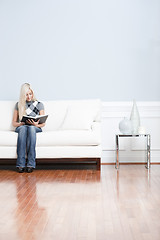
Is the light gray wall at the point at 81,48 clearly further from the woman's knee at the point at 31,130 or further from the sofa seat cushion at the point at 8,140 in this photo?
the sofa seat cushion at the point at 8,140

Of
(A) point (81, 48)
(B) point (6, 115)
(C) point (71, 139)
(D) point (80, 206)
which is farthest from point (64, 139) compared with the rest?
(D) point (80, 206)

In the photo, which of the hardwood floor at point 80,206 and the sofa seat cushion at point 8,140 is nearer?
the hardwood floor at point 80,206

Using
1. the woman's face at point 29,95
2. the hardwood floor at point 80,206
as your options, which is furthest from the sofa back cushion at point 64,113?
the hardwood floor at point 80,206

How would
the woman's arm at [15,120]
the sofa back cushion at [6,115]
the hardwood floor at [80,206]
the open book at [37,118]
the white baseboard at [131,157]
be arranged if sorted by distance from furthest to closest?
the white baseboard at [131,157], the sofa back cushion at [6,115], the woman's arm at [15,120], the open book at [37,118], the hardwood floor at [80,206]

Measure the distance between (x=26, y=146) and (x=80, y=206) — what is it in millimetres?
1804

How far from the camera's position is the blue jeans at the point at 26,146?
3885 mm

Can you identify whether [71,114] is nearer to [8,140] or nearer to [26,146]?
[26,146]

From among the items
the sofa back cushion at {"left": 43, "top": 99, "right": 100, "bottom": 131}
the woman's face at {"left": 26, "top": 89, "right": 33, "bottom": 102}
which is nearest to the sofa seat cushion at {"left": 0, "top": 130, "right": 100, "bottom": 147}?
the sofa back cushion at {"left": 43, "top": 99, "right": 100, "bottom": 131}

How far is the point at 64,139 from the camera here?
3.92m

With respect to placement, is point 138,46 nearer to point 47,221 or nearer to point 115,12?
point 115,12

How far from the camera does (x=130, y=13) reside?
15.8ft

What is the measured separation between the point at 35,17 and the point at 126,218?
365 cm

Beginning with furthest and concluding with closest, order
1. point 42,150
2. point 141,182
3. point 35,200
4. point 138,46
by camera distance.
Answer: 1. point 138,46
2. point 42,150
3. point 141,182
4. point 35,200

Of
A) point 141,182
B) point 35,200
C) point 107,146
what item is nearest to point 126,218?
point 35,200
